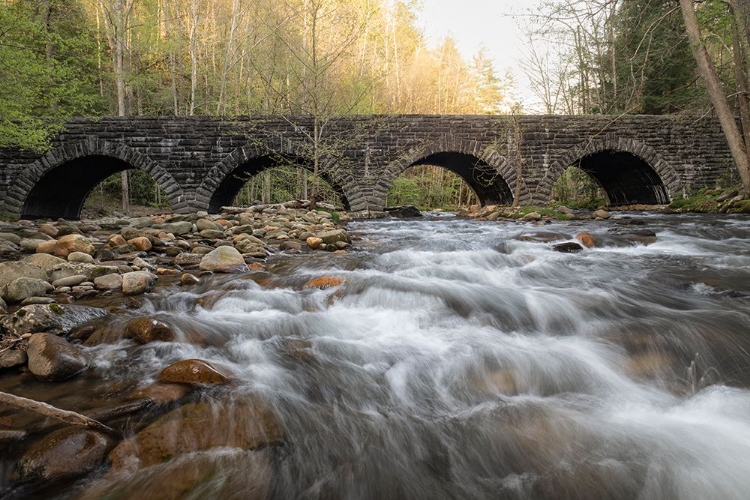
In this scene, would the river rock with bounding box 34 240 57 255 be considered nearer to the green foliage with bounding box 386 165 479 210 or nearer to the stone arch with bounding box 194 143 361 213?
the stone arch with bounding box 194 143 361 213

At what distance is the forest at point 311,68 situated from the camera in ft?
32.2

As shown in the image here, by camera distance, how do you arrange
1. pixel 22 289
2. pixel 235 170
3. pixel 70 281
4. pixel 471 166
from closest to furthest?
pixel 22 289 → pixel 70 281 → pixel 235 170 → pixel 471 166

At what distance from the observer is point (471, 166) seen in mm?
16031

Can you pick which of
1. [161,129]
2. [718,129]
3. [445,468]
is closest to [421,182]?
[718,129]

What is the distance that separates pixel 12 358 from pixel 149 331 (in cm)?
69

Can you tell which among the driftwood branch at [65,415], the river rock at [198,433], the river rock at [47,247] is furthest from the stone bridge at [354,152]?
the driftwood branch at [65,415]

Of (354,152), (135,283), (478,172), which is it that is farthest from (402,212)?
(135,283)

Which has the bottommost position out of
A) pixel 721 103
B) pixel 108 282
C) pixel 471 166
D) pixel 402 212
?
pixel 108 282

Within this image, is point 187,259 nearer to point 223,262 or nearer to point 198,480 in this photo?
point 223,262

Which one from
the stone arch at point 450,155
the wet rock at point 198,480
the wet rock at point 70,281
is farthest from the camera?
the stone arch at point 450,155

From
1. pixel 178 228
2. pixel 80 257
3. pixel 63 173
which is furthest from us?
pixel 63 173

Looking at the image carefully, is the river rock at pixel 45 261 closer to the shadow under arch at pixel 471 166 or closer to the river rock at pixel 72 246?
the river rock at pixel 72 246

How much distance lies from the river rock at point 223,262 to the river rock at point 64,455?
10.7 feet

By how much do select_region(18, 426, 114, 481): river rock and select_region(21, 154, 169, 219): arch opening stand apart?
13.2 meters
